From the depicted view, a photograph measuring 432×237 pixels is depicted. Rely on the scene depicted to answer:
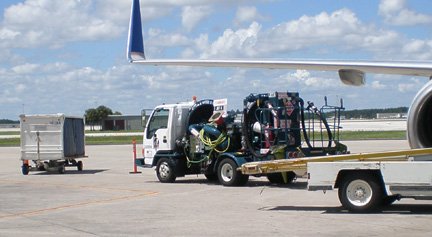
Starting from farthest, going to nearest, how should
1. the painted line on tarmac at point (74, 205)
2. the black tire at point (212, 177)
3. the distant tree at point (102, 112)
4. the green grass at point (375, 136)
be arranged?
the distant tree at point (102, 112) → the green grass at point (375, 136) → the black tire at point (212, 177) → the painted line on tarmac at point (74, 205)

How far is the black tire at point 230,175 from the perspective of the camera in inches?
757

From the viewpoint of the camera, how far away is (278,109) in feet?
61.7

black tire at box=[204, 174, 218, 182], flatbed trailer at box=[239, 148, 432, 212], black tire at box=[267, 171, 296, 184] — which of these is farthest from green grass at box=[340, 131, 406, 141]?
flatbed trailer at box=[239, 148, 432, 212]

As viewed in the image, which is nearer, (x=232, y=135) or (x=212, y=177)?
(x=232, y=135)

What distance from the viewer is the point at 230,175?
19.5m

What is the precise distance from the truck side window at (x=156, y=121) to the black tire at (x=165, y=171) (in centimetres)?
102

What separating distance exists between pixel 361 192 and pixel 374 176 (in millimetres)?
418

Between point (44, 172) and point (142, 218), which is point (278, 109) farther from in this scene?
point (44, 172)

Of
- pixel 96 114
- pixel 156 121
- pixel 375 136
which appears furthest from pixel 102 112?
pixel 156 121

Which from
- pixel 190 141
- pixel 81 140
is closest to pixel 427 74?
pixel 190 141

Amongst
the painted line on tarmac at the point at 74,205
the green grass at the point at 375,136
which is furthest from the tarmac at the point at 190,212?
the green grass at the point at 375,136

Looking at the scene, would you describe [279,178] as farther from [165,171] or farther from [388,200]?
[388,200]

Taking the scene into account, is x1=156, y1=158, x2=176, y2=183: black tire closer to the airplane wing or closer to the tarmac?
the tarmac

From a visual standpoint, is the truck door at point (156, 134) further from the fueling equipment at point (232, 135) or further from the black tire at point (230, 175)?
the black tire at point (230, 175)
